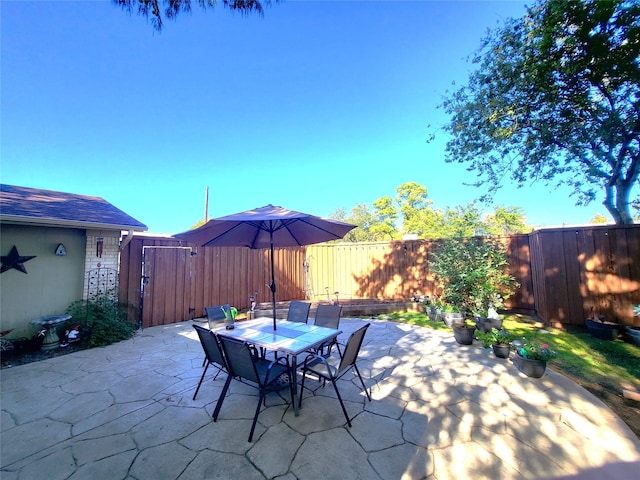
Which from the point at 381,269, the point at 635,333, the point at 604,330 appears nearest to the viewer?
the point at 635,333

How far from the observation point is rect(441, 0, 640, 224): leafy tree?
4875 mm

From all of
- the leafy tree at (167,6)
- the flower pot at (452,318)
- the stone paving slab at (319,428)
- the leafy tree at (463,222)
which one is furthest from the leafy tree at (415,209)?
the leafy tree at (167,6)

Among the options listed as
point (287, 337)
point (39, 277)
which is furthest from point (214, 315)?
point (39, 277)

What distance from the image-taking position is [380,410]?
246 cm

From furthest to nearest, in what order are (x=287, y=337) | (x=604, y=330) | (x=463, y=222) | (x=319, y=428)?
(x=463, y=222), (x=604, y=330), (x=287, y=337), (x=319, y=428)

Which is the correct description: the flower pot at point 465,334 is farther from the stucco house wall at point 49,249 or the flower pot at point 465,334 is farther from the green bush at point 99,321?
the stucco house wall at point 49,249

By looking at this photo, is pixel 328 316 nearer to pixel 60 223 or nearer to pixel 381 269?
pixel 60 223

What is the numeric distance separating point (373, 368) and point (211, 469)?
232 cm

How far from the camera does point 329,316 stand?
3754mm

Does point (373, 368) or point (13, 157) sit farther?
point (13, 157)

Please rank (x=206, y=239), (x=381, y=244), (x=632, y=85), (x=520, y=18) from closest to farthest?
(x=206, y=239) < (x=632, y=85) < (x=520, y=18) < (x=381, y=244)

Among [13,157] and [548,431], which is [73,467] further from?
[13,157]

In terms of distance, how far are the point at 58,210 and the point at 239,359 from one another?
17.1ft

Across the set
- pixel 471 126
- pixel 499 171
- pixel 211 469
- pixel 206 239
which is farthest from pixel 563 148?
pixel 211 469
